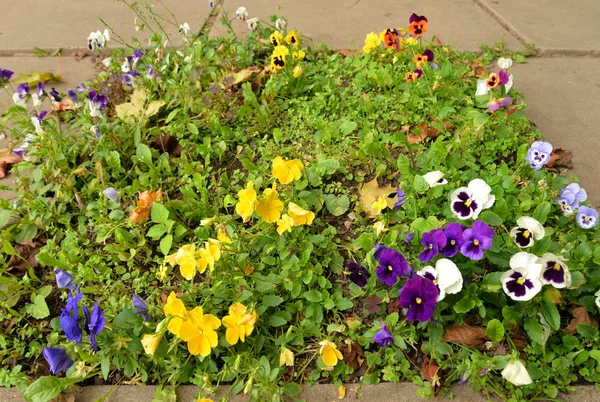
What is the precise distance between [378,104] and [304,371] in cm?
156

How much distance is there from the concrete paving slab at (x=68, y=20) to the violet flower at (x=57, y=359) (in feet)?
8.07

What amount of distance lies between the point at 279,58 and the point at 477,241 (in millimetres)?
1563

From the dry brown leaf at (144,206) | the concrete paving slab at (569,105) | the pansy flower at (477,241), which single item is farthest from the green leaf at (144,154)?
the concrete paving slab at (569,105)

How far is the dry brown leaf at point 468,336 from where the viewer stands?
164 cm

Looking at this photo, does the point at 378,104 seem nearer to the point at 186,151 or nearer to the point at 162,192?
the point at 186,151

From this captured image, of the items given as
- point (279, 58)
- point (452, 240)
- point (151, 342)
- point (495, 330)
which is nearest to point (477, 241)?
point (452, 240)

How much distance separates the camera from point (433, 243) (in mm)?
1622

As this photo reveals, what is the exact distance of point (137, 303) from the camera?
67.1 inches

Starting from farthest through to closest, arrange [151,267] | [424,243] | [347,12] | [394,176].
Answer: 1. [347,12]
2. [394,176]
3. [151,267]
4. [424,243]

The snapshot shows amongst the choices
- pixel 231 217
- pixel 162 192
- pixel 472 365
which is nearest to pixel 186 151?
pixel 162 192

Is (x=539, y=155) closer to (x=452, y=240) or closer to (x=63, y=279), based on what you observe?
(x=452, y=240)

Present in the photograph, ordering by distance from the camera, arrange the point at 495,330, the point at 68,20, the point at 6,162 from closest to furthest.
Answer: the point at 495,330 < the point at 6,162 < the point at 68,20

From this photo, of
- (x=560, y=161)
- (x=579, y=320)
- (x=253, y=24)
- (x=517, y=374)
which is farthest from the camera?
(x=253, y=24)

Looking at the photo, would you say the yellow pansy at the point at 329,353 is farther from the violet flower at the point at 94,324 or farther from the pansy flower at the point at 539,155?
the pansy flower at the point at 539,155
